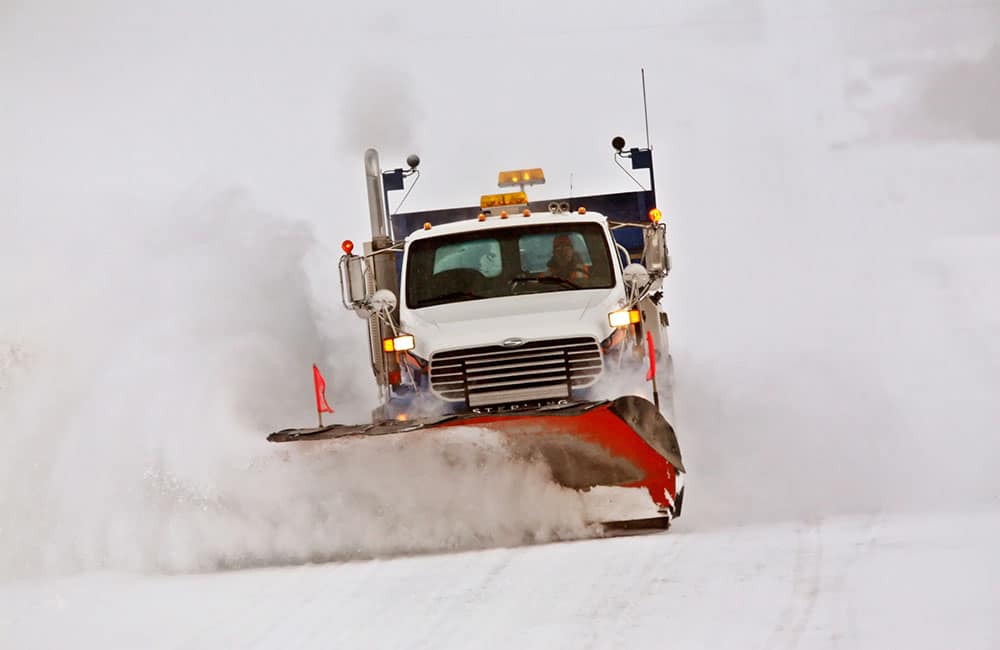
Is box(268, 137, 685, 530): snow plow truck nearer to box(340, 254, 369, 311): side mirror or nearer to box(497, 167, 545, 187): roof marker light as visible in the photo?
box(340, 254, 369, 311): side mirror

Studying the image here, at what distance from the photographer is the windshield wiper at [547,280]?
1101 cm

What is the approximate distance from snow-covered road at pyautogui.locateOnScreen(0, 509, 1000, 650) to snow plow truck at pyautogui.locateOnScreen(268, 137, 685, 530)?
536 mm

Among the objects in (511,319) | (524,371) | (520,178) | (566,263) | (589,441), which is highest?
(520,178)

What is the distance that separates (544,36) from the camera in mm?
39688

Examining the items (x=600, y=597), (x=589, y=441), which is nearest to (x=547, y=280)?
(x=589, y=441)

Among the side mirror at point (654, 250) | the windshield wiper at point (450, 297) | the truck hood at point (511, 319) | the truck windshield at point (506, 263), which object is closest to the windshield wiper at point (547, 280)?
the truck windshield at point (506, 263)

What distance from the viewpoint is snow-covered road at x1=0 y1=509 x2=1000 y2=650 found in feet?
20.2

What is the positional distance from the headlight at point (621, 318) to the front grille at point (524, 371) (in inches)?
15.0

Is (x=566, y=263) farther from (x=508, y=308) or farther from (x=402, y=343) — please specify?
(x=402, y=343)

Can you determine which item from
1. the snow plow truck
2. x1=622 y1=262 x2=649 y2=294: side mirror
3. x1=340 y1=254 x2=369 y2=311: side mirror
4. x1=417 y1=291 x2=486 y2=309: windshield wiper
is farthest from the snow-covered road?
x1=340 y1=254 x2=369 y2=311: side mirror

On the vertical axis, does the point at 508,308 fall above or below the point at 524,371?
above

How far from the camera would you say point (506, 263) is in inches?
440

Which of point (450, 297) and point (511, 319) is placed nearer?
point (511, 319)

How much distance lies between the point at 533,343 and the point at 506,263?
1.32 metres
